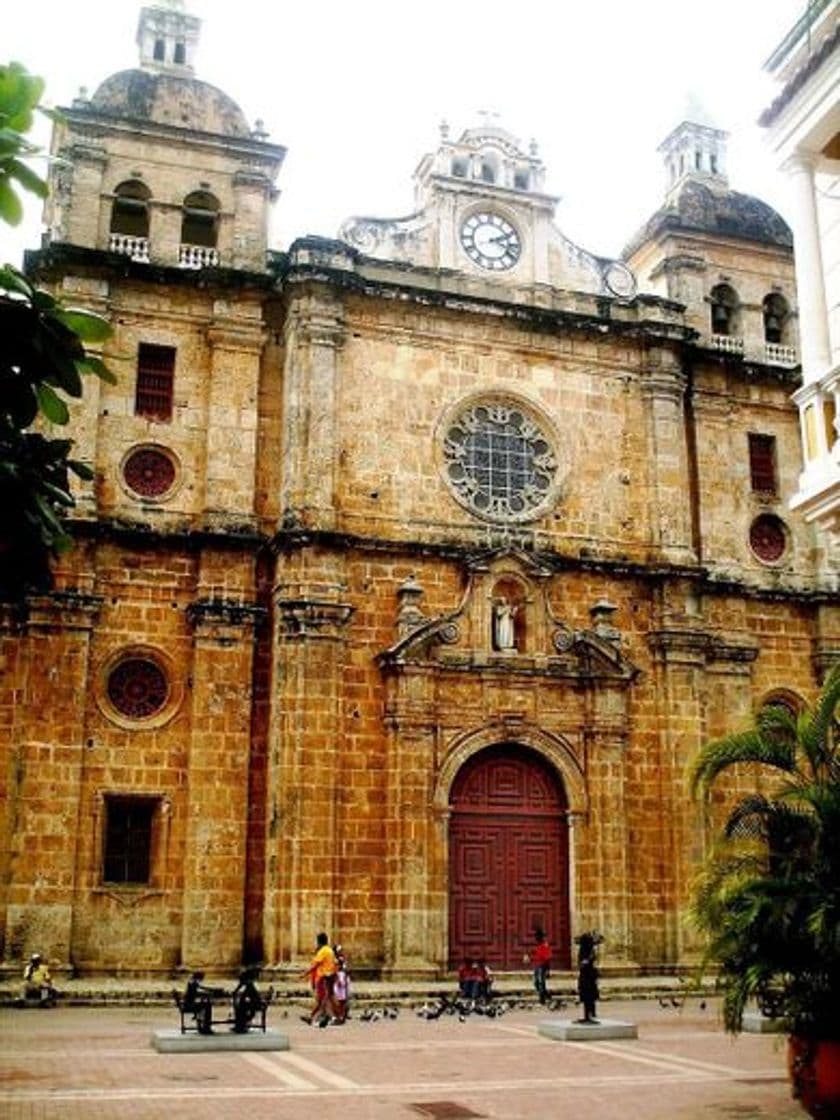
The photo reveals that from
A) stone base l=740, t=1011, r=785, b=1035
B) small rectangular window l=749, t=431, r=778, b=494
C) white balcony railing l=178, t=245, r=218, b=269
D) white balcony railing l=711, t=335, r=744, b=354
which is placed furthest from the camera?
white balcony railing l=711, t=335, r=744, b=354

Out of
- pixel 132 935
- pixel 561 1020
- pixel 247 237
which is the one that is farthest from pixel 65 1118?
pixel 247 237

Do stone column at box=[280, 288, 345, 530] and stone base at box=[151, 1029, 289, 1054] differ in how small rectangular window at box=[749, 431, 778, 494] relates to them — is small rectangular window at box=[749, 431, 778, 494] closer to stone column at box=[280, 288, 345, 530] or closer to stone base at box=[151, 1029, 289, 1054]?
stone column at box=[280, 288, 345, 530]

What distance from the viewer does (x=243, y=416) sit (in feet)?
81.9

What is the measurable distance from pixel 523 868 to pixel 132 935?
7.06 metres

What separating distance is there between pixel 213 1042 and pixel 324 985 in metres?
3.74

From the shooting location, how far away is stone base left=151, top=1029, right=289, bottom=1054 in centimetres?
1480

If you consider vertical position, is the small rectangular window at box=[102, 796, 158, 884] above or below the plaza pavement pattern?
above

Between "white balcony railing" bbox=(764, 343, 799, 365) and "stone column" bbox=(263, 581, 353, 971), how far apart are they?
1226cm

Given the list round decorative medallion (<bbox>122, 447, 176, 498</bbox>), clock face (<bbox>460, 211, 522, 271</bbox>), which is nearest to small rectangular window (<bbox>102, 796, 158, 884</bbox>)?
round decorative medallion (<bbox>122, 447, 176, 498</bbox>)

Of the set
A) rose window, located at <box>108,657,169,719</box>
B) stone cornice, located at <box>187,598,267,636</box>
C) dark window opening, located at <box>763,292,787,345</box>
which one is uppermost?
dark window opening, located at <box>763,292,787,345</box>

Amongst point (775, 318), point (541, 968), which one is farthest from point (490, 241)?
point (541, 968)

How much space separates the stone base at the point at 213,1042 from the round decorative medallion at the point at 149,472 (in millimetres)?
11342

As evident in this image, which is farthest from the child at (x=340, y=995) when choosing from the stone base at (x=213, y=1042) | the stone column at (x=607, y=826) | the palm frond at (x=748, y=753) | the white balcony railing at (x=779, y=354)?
the white balcony railing at (x=779, y=354)

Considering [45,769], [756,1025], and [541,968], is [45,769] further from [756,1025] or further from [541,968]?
[756,1025]
